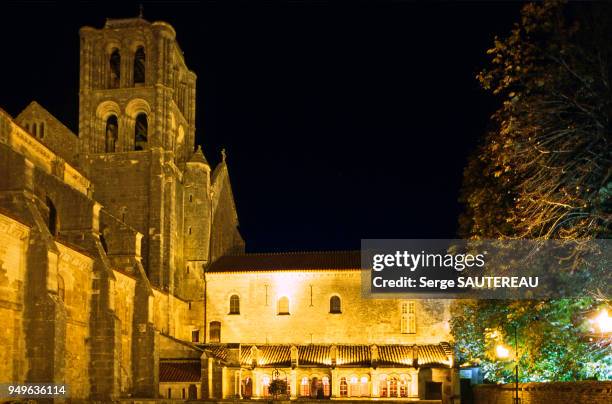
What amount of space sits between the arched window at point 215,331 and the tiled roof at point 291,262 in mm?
3871

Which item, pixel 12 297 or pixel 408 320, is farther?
pixel 408 320

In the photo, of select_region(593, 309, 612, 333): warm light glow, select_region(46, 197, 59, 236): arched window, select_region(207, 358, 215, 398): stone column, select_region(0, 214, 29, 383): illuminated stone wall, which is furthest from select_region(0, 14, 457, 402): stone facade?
select_region(593, 309, 612, 333): warm light glow

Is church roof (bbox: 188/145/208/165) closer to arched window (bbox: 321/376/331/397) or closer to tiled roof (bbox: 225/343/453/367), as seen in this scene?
tiled roof (bbox: 225/343/453/367)

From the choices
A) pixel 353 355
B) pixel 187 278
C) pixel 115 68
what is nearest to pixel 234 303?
pixel 187 278

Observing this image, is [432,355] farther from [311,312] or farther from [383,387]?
[311,312]

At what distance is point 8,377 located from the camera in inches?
1061

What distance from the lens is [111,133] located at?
2078 inches

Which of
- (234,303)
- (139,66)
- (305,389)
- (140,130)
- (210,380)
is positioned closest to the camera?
(210,380)

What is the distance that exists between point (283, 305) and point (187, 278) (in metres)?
7.23

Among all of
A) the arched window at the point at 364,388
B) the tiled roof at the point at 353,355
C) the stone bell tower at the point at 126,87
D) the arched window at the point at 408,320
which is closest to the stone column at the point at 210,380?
the tiled roof at the point at 353,355

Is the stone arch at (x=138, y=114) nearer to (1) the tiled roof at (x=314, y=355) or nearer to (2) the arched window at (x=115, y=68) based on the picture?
(2) the arched window at (x=115, y=68)

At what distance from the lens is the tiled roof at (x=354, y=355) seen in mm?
47125

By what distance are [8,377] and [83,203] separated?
11836mm

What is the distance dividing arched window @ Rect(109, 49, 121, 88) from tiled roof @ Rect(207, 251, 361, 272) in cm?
1516
